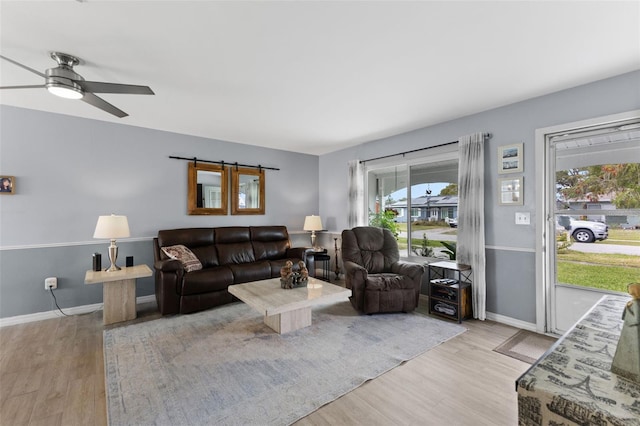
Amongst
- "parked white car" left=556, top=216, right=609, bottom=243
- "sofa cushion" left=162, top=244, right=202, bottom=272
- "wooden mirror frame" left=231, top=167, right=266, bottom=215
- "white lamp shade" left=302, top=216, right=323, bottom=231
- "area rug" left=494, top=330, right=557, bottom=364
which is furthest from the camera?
"white lamp shade" left=302, top=216, right=323, bottom=231

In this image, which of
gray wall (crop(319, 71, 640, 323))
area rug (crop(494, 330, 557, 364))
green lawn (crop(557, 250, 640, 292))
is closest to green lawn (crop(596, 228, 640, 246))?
green lawn (crop(557, 250, 640, 292))

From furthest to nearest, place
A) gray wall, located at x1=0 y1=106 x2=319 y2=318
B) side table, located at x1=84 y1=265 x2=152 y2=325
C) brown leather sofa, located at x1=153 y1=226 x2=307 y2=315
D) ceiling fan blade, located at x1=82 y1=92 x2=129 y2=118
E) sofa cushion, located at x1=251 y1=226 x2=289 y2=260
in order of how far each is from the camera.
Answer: sofa cushion, located at x1=251 y1=226 x2=289 y2=260 < brown leather sofa, located at x1=153 y1=226 x2=307 y2=315 < gray wall, located at x1=0 y1=106 x2=319 y2=318 < side table, located at x1=84 y1=265 x2=152 y2=325 < ceiling fan blade, located at x1=82 y1=92 x2=129 y2=118

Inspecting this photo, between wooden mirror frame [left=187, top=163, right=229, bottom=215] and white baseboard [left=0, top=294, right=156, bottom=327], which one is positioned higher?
wooden mirror frame [left=187, top=163, right=229, bottom=215]

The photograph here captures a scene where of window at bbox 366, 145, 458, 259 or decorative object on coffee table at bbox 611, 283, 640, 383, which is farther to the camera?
window at bbox 366, 145, 458, 259

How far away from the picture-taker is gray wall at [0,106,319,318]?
3395 millimetres

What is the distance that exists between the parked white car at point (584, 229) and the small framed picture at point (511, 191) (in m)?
0.43

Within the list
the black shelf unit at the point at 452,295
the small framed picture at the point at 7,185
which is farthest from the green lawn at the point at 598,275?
the small framed picture at the point at 7,185

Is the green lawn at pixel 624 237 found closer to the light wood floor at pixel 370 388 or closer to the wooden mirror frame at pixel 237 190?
the light wood floor at pixel 370 388

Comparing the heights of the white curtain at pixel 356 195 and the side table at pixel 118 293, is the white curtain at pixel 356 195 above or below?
above

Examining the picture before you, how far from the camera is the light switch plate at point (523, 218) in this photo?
314 cm

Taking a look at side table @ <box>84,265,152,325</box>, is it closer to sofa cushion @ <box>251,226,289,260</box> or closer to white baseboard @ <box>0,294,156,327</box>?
white baseboard @ <box>0,294,156,327</box>

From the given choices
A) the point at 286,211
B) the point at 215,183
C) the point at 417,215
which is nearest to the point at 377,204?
the point at 417,215

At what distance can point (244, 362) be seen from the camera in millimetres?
2420

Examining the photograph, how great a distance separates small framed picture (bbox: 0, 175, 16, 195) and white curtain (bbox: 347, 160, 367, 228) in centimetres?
458
